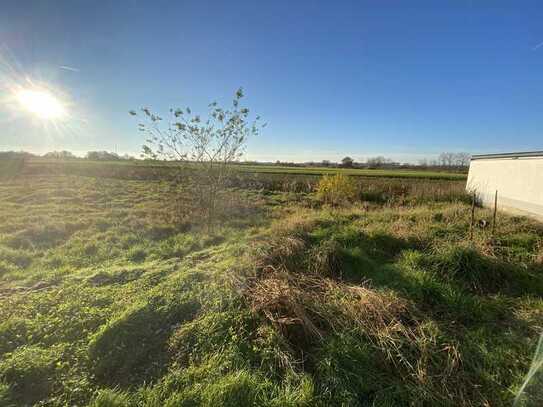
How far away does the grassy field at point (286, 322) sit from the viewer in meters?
2.25

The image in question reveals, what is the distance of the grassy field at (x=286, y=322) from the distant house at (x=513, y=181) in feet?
13.3

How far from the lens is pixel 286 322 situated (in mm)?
2916

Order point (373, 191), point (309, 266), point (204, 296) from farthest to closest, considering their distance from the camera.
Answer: point (373, 191) < point (309, 266) < point (204, 296)

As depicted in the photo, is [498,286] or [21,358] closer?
[21,358]

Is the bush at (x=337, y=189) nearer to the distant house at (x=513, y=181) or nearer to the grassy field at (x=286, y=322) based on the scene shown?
the distant house at (x=513, y=181)

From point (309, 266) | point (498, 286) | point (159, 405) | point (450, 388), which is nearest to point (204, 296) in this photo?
point (159, 405)

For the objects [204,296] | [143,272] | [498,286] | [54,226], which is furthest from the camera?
[54,226]

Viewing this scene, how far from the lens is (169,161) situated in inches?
288

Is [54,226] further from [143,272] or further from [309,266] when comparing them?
[309,266]

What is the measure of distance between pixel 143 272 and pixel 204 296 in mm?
1905

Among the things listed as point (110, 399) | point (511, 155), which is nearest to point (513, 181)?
point (511, 155)

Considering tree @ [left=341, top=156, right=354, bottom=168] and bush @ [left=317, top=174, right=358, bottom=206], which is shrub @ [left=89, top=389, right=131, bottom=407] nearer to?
bush @ [left=317, top=174, right=358, bottom=206]

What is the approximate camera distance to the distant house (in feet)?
26.9

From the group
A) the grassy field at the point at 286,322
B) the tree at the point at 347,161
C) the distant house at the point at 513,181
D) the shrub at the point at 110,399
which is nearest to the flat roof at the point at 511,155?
the distant house at the point at 513,181
